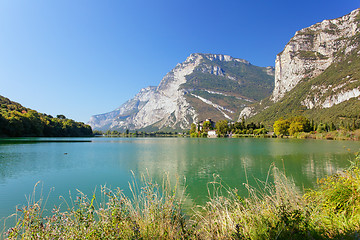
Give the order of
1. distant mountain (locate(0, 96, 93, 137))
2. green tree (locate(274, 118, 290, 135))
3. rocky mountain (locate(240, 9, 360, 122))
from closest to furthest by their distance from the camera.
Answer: distant mountain (locate(0, 96, 93, 137))
green tree (locate(274, 118, 290, 135))
rocky mountain (locate(240, 9, 360, 122))

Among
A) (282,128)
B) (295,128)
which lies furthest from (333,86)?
(295,128)

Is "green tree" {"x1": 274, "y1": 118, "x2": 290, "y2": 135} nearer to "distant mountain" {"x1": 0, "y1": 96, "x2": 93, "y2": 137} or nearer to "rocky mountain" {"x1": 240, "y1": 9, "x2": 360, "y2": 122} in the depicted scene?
"rocky mountain" {"x1": 240, "y1": 9, "x2": 360, "y2": 122}

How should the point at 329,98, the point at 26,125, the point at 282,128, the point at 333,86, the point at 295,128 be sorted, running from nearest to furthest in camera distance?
the point at 26,125, the point at 295,128, the point at 282,128, the point at 329,98, the point at 333,86

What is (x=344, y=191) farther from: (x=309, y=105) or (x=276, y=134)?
(x=309, y=105)

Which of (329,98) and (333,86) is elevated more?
(333,86)

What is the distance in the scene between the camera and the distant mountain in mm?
78794

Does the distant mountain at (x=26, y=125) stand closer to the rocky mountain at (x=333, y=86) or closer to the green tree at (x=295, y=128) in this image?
the green tree at (x=295, y=128)

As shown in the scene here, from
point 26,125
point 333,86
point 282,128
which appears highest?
point 333,86

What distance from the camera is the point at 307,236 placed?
3.70 metres

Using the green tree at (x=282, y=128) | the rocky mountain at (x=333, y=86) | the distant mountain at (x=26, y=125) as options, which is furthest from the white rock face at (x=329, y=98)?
the distant mountain at (x=26, y=125)

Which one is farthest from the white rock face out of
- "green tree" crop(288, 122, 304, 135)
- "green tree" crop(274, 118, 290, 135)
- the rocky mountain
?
"green tree" crop(288, 122, 304, 135)

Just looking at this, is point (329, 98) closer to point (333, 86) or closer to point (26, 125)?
point (333, 86)

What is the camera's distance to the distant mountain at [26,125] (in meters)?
78.8

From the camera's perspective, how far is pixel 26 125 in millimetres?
87812
